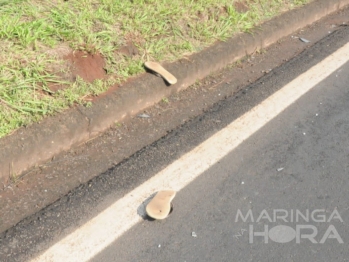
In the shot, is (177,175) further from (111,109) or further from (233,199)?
(111,109)

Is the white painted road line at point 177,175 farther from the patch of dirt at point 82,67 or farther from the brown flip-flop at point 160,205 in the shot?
the patch of dirt at point 82,67

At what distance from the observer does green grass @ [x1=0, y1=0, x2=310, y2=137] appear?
11.1 feet

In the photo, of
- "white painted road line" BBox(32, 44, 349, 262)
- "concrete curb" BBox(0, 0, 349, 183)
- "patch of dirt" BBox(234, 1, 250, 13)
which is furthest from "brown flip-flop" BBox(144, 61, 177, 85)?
"patch of dirt" BBox(234, 1, 250, 13)

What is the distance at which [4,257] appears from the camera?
2.50 meters

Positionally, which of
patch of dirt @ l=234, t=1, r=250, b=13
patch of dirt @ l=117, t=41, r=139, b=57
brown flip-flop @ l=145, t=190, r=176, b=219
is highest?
patch of dirt @ l=117, t=41, r=139, b=57

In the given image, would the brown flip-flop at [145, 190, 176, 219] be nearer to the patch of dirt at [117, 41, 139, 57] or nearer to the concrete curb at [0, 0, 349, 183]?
the concrete curb at [0, 0, 349, 183]

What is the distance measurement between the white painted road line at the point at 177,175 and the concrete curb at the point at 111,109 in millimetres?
584

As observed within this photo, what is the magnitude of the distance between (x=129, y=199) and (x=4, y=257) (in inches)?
28.5

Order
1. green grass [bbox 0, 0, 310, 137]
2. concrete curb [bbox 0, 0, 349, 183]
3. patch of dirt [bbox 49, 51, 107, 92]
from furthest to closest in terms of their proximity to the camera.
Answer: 1. patch of dirt [bbox 49, 51, 107, 92]
2. green grass [bbox 0, 0, 310, 137]
3. concrete curb [bbox 0, 0, 349, 183]

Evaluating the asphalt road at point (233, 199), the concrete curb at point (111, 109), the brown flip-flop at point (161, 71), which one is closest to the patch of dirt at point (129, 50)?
the brown flip-flop at point (161, 71)

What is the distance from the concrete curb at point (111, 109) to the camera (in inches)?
120

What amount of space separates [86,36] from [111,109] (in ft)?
2.41

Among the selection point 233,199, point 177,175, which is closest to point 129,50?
point 177,175

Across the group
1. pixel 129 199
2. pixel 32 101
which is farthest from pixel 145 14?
pixel 129 199
